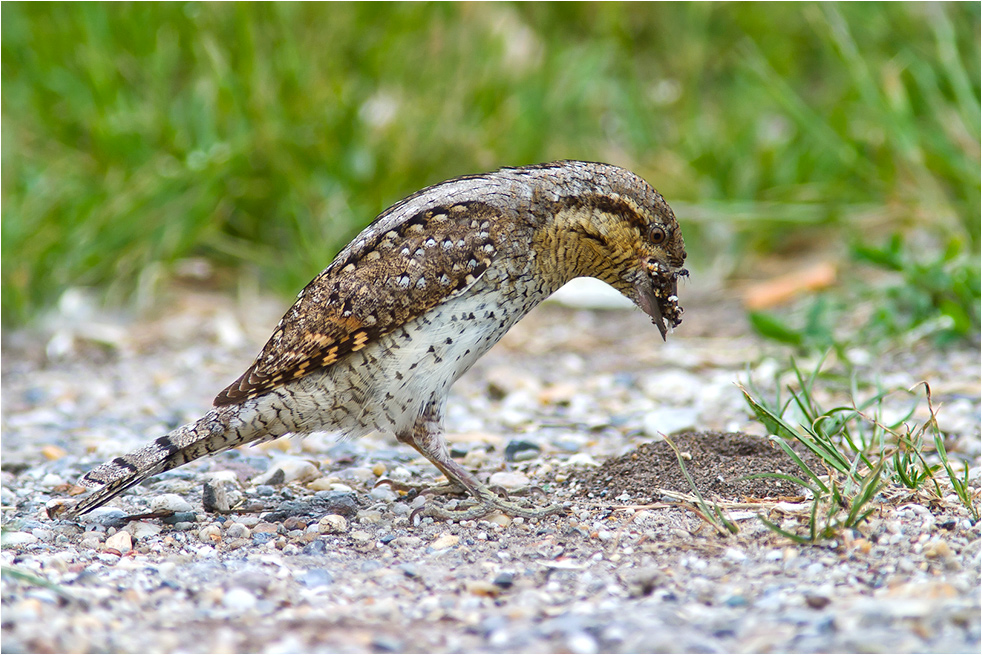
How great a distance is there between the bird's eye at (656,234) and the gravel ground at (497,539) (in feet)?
2.28

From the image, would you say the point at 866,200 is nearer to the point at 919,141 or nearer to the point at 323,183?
the point at 919,141

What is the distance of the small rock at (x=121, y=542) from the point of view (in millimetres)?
3037

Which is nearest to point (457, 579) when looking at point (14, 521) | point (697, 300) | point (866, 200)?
point (14, 521)

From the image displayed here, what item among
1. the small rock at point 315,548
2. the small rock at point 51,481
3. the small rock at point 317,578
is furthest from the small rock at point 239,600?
the small rock at point 51,481

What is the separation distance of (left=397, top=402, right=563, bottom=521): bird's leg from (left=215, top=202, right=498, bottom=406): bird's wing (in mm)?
344

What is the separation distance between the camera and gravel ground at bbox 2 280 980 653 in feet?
7.63

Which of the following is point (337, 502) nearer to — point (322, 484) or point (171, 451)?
point (322, 484)

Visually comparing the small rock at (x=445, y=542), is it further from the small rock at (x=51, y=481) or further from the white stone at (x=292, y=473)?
the small rock at (x=51, y=481)

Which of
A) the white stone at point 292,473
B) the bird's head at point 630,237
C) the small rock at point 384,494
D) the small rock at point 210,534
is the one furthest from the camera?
the white stone at point 292,473

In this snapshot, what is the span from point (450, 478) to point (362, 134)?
354cm

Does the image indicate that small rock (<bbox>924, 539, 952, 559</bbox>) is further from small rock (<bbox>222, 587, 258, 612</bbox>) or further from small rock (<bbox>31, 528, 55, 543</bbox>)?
small rock (<bbox>31, 528, 55, 543</bbox>)

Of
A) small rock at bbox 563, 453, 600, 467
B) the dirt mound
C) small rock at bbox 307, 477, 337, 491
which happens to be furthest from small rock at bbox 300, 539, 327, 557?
small rock at bbox 563, 453, 600, 467

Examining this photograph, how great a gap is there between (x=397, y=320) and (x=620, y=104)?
15.7 feet

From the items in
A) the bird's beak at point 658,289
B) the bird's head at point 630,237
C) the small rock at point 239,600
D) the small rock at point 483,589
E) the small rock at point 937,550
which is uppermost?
the bird's head at point 630,237
